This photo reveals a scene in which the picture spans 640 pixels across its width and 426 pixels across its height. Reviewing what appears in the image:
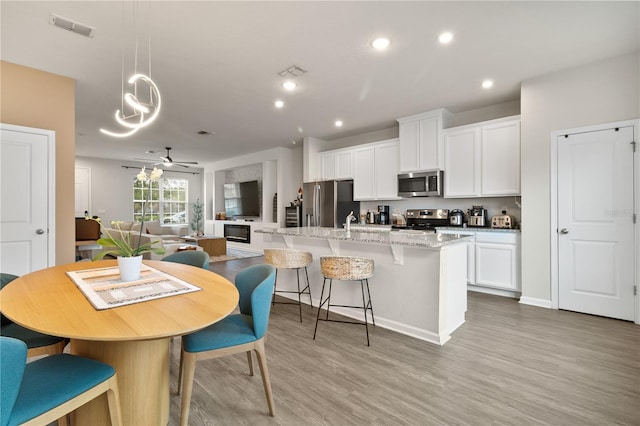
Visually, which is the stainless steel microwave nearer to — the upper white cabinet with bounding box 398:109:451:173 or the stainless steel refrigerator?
the upper white cabinet with bounding box 398:109:451:173

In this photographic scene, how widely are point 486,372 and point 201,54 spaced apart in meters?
3.79

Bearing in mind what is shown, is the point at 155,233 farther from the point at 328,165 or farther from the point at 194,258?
the point at 194,258

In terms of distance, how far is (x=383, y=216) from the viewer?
18.8ft

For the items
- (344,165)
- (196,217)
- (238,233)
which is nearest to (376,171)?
(344,165)

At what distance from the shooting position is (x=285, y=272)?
13.0 ft

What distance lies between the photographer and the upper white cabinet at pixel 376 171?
17.8 ft

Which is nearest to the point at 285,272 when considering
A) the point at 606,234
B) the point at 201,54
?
the point at 201,54

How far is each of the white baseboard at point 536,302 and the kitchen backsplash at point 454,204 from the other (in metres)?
1.08

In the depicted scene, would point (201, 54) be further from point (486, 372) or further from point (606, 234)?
point (606, 234)

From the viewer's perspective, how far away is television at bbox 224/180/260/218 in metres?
8.89

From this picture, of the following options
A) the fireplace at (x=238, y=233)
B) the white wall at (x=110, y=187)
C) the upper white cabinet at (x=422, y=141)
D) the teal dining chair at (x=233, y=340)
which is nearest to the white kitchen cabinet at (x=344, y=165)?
the upper white cabinet at (x=422, y=141)

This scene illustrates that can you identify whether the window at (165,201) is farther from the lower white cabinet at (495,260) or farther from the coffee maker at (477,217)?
the lower white cabinet at (495,260)

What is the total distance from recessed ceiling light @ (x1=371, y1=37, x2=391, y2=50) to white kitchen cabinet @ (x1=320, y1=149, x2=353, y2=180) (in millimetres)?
3161

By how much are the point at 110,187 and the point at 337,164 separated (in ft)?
24.8
